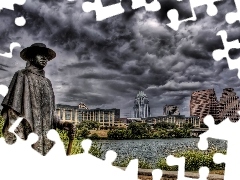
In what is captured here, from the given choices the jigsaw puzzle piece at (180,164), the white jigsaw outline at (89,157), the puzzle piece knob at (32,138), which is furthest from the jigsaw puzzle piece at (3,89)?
the jigsaw puzzle piece at (180,164)

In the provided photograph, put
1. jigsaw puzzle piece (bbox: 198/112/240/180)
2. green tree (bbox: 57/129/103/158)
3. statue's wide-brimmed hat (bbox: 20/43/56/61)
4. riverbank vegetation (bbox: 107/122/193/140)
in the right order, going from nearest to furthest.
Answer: jigsaw puzzle piece (bbox: 198/112/240/180)
statue's wide-brimmed hat (bbox: 20/43/56/61)
green tree (bbox: 57/129/103/158)
riverbank vegetation (bbox: 107/122/193/140)

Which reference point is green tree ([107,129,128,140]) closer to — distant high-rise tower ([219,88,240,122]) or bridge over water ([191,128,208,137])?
bridge over water ([191,128,208,137])

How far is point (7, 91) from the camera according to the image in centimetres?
488

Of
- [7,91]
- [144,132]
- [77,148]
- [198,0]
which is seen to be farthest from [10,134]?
[144,132]

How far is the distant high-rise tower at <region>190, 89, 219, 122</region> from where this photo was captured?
31.6 ft

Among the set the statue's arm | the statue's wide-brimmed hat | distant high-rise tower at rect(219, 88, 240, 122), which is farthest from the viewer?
distant high-rise tower at rect(219, 88, 240, 122)

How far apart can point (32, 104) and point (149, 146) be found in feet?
23.7

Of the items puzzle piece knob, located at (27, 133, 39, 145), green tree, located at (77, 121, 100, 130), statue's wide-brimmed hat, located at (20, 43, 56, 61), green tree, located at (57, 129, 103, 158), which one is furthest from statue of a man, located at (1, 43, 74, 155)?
green tree, located at (77, 121, 100, 130)

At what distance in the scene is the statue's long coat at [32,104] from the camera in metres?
4.98

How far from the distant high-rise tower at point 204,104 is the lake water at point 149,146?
1344 millimetres

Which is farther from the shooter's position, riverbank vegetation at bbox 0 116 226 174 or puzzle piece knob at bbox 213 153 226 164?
riverbank vegetation at bbox 0 116 226 174

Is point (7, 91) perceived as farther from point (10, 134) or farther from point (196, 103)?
point (196, 103)

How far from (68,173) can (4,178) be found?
0.60m

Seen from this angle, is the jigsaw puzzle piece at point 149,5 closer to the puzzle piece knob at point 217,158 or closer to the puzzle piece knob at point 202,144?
the puzzle piece knob at point 202,144
